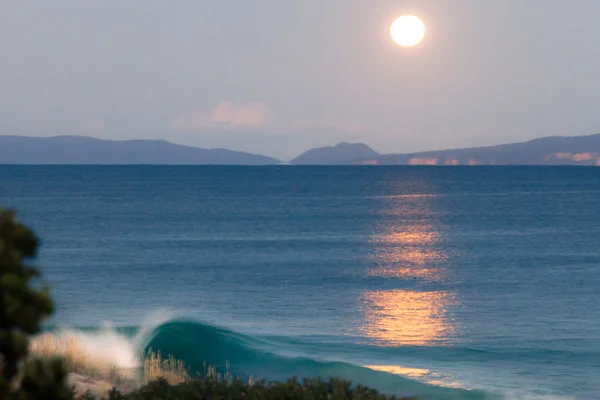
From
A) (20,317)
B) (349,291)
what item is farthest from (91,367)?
(349,291)

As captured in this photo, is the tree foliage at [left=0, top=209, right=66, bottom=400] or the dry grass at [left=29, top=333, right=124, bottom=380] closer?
the tree foliage at [left=0, top=209, right=66, bottom=400]

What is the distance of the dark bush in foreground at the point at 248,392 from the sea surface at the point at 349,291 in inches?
549

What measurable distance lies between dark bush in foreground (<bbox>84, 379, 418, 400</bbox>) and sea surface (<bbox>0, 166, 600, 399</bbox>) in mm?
13943

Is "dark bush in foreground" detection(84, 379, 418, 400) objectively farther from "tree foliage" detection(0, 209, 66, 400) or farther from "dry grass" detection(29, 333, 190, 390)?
"dry grass" detection(29, 333, 190, 390)

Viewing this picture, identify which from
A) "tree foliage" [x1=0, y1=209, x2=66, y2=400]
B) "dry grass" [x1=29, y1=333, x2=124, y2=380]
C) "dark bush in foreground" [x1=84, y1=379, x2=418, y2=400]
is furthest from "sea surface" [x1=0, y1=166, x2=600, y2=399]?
"tree foliage" [x1=0, y1=209, x2=66, y2=400]

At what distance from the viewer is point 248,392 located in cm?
973

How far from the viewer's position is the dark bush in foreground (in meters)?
9.44

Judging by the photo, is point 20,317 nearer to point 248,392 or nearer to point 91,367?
point 248,392

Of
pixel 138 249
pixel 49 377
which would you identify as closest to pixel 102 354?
pixel 49 377

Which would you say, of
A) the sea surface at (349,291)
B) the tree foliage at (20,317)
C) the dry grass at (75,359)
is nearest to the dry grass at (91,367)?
the dry grass at (75,359)

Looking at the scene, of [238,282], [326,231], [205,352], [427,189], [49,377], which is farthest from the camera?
[427,189]

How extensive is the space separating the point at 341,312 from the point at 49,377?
116 ft

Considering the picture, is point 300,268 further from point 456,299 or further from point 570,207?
point 570,207

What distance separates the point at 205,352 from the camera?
29.2m
